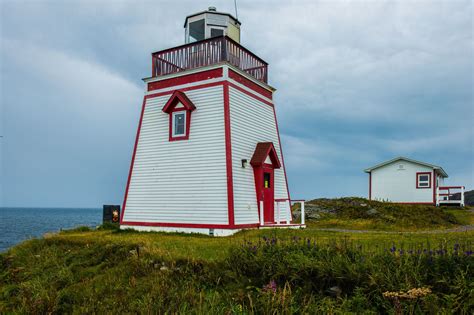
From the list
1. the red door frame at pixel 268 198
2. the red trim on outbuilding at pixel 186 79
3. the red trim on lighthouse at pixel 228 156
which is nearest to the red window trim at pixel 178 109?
the red trim on outbuilding at pixel 186 79

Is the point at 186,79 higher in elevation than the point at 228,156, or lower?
higher

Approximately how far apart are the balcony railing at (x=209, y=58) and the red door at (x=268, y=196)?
4557 millimetres

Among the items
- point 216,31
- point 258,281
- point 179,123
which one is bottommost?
point 258,281

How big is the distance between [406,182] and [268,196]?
2252 centimetres

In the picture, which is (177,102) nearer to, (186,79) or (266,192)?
(186,79)

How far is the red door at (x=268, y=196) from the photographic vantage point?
1791 centimetres

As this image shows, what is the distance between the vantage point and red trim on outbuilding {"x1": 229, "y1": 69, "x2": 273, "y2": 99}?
17.1 metres

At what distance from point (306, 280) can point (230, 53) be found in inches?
480

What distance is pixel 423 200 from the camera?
35.2 metres

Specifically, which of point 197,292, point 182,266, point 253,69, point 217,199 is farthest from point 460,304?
point 253,69

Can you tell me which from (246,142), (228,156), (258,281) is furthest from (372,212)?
(258,281)

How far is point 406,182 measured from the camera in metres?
36.2

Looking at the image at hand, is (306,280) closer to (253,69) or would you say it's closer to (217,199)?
(217,199)

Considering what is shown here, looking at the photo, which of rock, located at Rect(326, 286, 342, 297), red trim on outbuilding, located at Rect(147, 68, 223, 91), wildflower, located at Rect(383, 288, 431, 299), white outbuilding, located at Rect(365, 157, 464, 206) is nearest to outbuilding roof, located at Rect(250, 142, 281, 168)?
red trim on outbuilding, located at Rect(147, 68, 223, 91)
